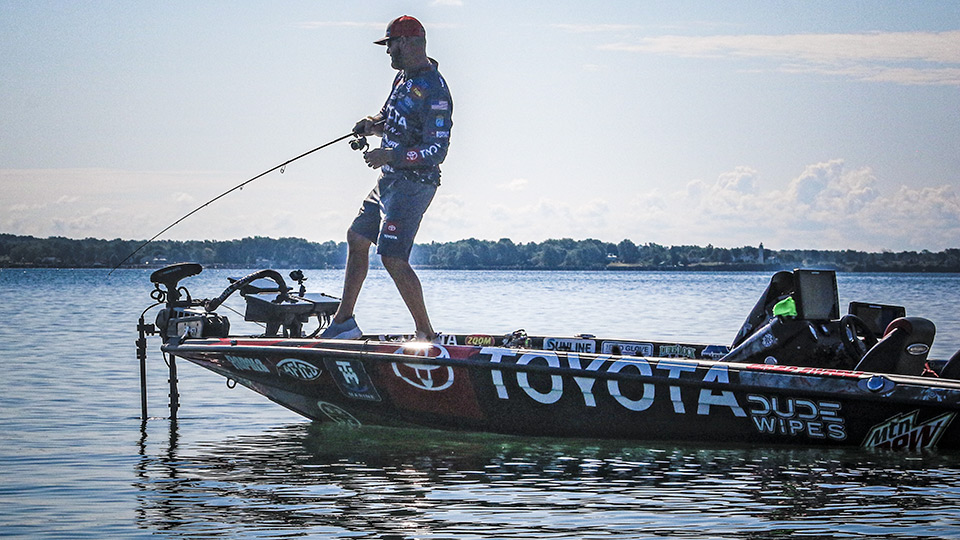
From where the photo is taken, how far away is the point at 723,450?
7254 millimetres

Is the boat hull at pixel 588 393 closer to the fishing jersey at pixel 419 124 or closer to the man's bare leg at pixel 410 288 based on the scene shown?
the man's bare leg at pixel 410 288

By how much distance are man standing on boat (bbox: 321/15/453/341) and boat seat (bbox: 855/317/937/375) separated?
2857 millimetres

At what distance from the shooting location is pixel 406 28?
778 centimetres

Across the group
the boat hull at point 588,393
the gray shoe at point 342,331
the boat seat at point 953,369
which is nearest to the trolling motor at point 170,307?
the boat hull at point 588,393

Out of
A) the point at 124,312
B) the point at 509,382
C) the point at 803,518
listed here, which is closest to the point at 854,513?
the point at 803,518

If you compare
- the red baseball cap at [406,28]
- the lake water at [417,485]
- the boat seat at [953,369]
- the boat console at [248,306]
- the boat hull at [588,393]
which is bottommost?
the lake water at [417,485]

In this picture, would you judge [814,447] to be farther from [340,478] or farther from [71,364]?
[71,364]

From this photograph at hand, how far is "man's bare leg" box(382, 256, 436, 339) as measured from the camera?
7.74m

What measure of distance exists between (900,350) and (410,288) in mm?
3102

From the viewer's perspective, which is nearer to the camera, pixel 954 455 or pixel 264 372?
pixel 954 455

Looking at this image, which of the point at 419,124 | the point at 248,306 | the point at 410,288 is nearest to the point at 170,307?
the point at 248,306

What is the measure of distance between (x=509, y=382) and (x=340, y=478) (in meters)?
1.24

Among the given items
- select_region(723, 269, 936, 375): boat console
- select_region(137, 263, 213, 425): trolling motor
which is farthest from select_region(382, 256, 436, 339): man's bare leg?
select_region(723, 269, 936, 375): boat console

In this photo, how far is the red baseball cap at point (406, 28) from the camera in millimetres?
7777
